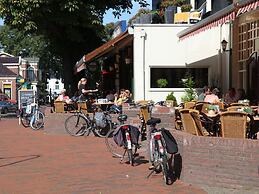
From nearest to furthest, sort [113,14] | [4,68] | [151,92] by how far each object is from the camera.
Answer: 1. [151,92]
2. [113,14]
3. [4,68]

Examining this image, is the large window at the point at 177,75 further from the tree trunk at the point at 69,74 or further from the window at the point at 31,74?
the window at the point at 31,74

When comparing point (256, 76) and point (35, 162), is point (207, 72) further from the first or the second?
point (35, 162)

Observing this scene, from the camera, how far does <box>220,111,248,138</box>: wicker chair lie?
8.05 meters

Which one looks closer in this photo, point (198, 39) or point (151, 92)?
point (198, 39)

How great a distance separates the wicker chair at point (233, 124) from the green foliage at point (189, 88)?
10.9m

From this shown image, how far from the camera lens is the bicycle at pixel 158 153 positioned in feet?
25.3

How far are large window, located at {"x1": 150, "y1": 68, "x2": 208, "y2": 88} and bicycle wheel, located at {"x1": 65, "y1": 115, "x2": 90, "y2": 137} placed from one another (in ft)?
18.2

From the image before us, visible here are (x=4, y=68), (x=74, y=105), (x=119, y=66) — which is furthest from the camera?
(x=4, y=68)

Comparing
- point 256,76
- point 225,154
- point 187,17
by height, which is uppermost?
point 187,17

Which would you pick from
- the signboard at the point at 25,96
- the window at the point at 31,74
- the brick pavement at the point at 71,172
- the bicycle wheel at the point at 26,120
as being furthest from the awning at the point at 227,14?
the window at the point at 31,74

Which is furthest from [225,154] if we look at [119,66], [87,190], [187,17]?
[119,66]

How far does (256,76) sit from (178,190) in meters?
9.65

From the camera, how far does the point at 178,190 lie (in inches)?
288

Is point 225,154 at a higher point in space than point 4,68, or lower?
lower
